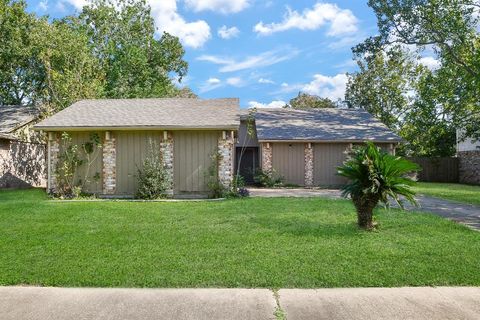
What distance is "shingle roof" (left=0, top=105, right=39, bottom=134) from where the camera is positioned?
18078 mm

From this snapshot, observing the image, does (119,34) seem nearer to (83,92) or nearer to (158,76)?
(158,76)

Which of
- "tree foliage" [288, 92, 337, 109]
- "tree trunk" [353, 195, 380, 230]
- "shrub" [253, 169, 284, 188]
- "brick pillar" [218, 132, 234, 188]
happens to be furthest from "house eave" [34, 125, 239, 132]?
"tree foliage" [288, 92, 337, 109]

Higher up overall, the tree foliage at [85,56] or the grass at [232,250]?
the tree foliage at [85,56]

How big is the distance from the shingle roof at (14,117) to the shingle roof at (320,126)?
38.1 feet

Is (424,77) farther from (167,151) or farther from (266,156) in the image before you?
(167,151)

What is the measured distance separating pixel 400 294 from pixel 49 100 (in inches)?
845

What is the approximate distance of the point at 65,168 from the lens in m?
13.0

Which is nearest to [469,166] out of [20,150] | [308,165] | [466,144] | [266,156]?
[466,144]

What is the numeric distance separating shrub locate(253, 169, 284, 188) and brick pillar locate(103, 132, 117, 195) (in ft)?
25.0

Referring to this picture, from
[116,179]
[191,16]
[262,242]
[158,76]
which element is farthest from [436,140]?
[262,242]

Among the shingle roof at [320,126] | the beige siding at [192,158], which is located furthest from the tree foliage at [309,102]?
the beige siding at [192,158]

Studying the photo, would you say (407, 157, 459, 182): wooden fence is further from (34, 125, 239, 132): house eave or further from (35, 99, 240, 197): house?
(34, 125, 239, 132): house eave

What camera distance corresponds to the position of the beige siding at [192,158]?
43.4ft

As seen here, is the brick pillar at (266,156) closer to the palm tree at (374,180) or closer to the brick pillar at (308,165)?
the brick pillar at (308,165)
